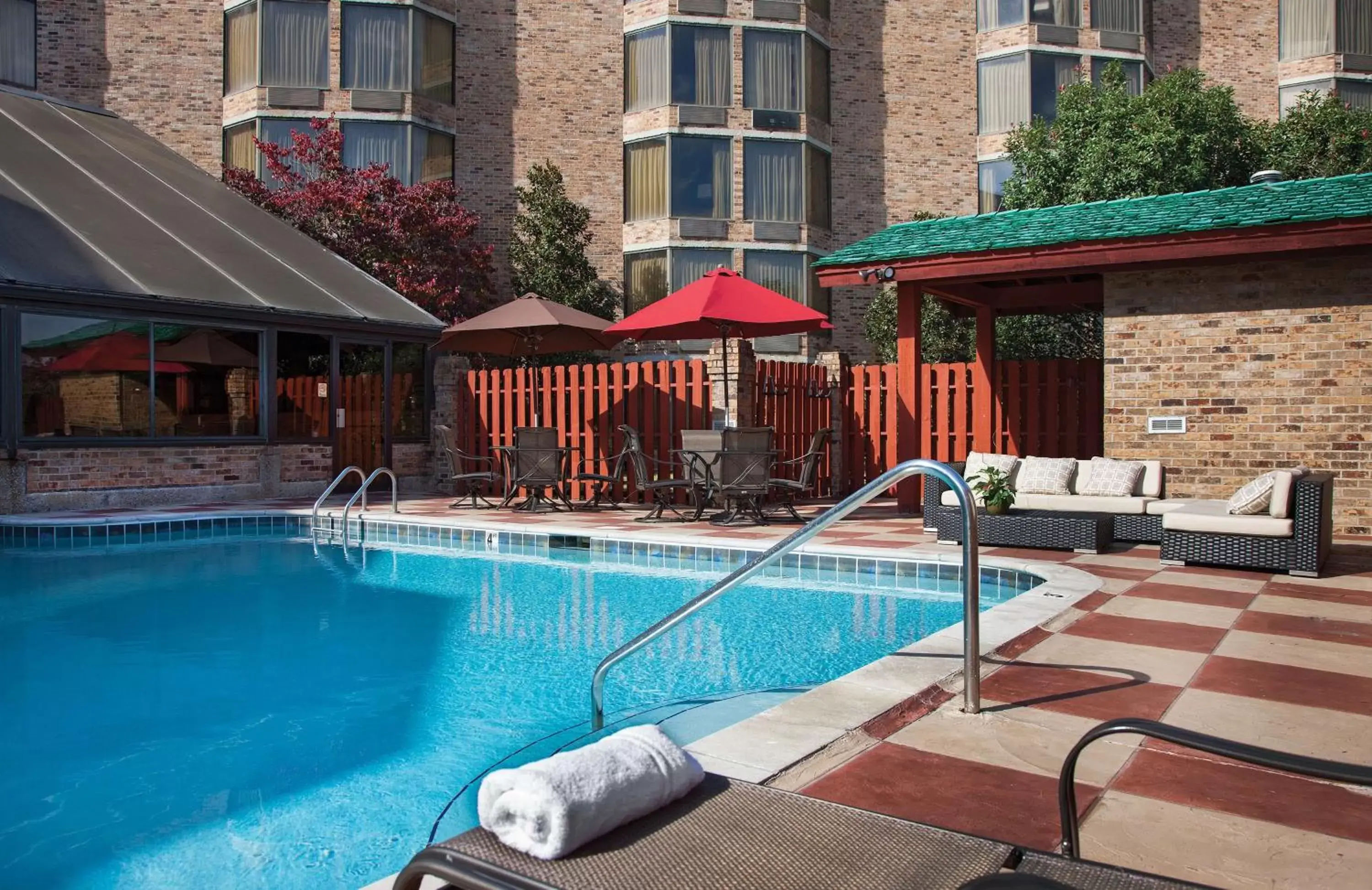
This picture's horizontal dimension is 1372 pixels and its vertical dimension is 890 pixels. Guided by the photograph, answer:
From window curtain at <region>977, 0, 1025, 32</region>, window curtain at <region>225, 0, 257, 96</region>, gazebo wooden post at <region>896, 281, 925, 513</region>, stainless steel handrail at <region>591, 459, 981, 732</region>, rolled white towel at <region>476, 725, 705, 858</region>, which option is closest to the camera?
rolled white towel at <region>476, 725, 705, 858</region>

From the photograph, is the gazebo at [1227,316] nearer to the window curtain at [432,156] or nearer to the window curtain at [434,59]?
the window curtain at [432,156]

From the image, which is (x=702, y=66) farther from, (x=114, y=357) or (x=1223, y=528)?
(x=1223, y=528)

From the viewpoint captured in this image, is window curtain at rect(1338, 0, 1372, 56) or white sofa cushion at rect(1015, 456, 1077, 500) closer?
white sofa cushion at rect(1015, 456, 1077, 500)

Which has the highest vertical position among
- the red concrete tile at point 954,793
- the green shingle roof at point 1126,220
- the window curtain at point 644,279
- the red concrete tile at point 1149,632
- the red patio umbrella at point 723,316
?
the window curtain at point 644,279

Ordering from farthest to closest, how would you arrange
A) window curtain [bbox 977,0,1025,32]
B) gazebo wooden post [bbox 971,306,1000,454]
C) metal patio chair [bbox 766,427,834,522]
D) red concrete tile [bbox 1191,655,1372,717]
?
window curtain [bbox 977,0,1025,32]
gazebo wooden post [bbox 971,306,1000,454]
metal patio chair [bbox 766,427,834,522]
red concrete tile [bbox 1191,655,1372,717]

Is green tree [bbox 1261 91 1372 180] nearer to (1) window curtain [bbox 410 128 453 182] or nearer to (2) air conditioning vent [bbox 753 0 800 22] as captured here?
(2) air conditioning vent [bbox 753 0 800 22]

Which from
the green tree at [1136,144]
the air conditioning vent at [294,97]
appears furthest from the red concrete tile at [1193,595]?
the air conditioning vent at [294,97]

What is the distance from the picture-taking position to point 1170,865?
207cm

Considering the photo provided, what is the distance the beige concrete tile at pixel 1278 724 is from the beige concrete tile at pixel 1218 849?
1.86 ft

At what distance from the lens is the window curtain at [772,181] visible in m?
19.9

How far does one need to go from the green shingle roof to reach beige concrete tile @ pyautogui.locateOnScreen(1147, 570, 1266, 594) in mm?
3324

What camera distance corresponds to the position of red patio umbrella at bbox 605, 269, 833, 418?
381 inches

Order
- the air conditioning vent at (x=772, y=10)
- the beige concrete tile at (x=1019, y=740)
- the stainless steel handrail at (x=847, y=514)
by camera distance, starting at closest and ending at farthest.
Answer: the beige concrete tile at (x=1019, y=740), the stainless steel handrail at (x=847, y=514), the air conditioning vent at (x=772, y=10)

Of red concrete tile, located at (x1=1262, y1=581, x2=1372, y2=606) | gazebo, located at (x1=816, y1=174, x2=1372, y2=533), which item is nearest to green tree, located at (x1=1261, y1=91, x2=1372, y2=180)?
gazebo, located at (x1=816, y1=174, x2=1372, y2=533)
